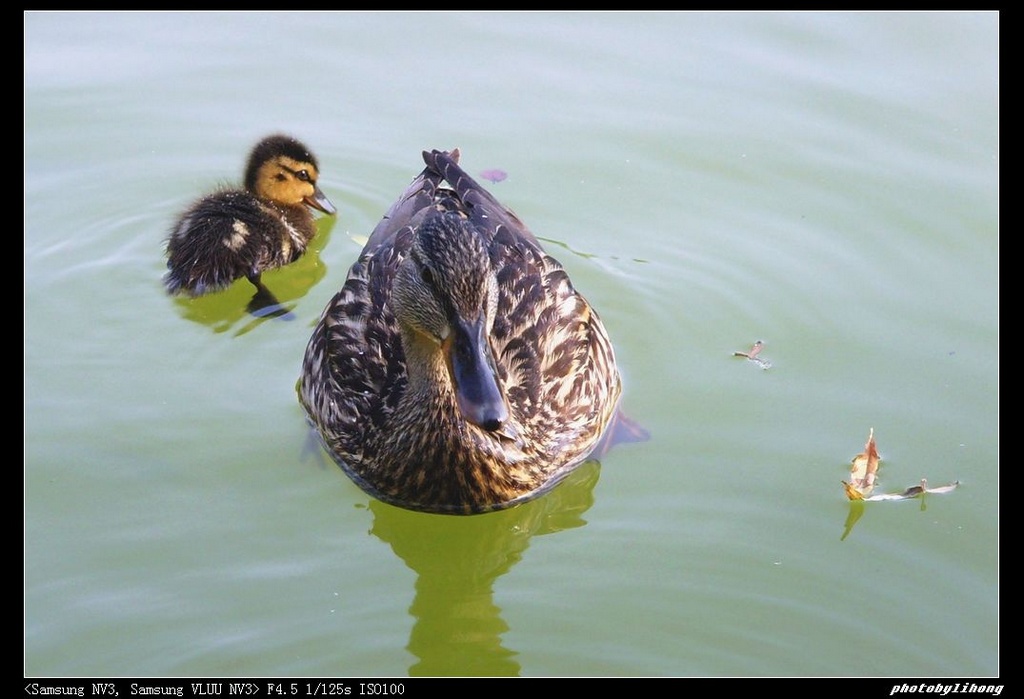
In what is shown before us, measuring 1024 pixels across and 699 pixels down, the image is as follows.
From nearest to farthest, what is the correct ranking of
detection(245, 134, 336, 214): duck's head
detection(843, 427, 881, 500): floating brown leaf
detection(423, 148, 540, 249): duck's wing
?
detection(843, 427, 881, 500): floating brown leaf, detection(423, 148, 540, 249): duck's wing, detection(245, 134, 336, 214): duck's head

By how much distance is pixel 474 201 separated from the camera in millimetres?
4762

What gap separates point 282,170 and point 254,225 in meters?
0.36

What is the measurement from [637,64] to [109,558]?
12.3 ft

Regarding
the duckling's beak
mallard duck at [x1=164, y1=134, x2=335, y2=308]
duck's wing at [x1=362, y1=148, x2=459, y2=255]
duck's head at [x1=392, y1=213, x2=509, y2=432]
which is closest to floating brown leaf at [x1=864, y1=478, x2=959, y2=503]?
duck's head at [x1=392, y1=213, x2=509, y2=432]

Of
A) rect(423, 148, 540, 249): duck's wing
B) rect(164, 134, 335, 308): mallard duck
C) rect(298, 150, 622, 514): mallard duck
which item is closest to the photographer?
rect(298, 150, 622, 514): mallard duck

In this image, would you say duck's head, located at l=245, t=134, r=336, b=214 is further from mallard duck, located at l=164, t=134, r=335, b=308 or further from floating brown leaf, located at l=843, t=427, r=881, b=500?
floating brown leaf, located at l=843, t=427, r=881, b=500

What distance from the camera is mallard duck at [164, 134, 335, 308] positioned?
5320mm

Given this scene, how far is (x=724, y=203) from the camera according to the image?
19.2 ft

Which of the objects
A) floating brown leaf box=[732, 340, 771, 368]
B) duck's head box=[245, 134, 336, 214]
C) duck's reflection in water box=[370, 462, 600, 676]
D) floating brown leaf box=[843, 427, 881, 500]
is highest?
A: duck's head box=[245, 134, 336, 214]

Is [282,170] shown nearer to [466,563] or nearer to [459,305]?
[459,305]

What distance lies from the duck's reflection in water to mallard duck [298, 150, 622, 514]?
45 millimetres

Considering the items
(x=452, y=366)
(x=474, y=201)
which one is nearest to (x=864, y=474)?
(x=452, y=366)

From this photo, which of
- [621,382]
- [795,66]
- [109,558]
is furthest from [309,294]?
[795,66]

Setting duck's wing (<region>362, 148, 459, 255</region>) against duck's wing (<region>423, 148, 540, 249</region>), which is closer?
duck's wing (<region>423, 148, 540, 249</region>)
